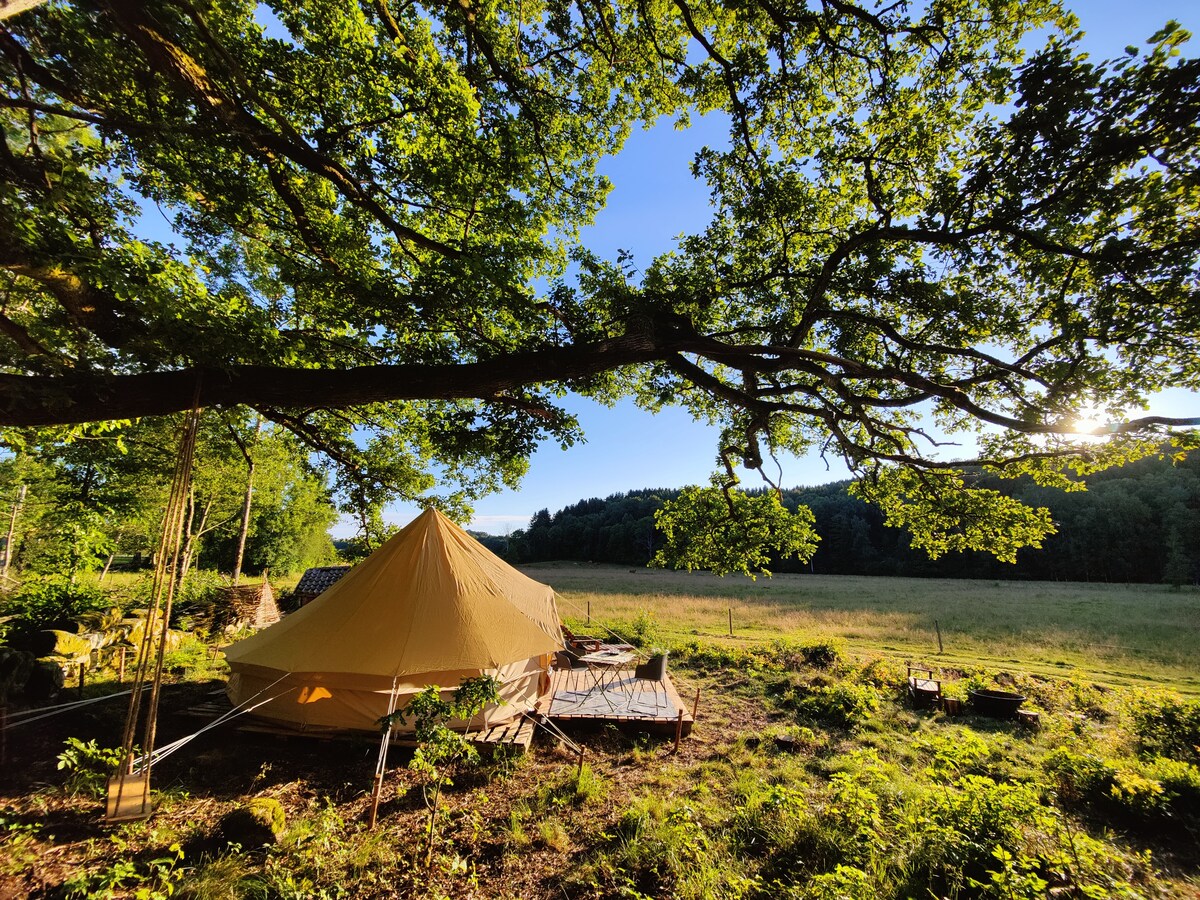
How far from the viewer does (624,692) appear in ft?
28.6

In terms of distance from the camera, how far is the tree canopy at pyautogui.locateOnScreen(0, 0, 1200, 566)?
11.9ft

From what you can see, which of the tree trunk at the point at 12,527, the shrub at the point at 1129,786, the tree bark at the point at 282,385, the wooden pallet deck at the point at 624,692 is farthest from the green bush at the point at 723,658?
the tree trunk at the point at 12,527

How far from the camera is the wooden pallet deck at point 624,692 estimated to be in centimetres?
732

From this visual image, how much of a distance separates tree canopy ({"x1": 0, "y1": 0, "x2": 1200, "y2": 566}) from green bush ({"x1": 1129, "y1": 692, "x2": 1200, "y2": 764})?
13.4 feet

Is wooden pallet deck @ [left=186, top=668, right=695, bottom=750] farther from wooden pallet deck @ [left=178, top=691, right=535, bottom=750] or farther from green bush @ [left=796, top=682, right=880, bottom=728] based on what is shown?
green bush @ [left=796, top=682, right=880, bottom=728]

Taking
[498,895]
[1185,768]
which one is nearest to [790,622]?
[1185,768]

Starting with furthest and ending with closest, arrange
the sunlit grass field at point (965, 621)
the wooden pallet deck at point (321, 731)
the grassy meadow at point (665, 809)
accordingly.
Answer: the sunlit grass field at point (965, 621) < the wooden pallet deck at point (321, 731) < the grassy meadow at point (665, 809)

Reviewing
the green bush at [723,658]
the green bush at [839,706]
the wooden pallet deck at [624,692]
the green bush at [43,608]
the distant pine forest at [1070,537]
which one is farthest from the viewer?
the distant pine forest at [1070,537]

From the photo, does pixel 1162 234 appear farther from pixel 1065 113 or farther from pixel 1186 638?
pixel 1186 638

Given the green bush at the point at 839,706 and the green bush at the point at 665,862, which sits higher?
the green bush at the point at 665,862

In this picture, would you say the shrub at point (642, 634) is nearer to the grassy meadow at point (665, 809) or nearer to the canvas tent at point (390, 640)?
the grassy meadow at point (665, 809)

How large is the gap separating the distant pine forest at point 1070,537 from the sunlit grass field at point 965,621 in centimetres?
406

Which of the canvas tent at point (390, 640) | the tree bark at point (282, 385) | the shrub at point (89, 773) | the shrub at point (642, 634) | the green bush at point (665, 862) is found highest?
the tree bark at point (282, 385)

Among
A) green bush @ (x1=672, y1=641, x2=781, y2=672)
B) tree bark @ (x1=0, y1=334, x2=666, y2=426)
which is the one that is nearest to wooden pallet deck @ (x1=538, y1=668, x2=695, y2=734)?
green bush @ (x1=672, y1=641, x2=781, y2=672)
